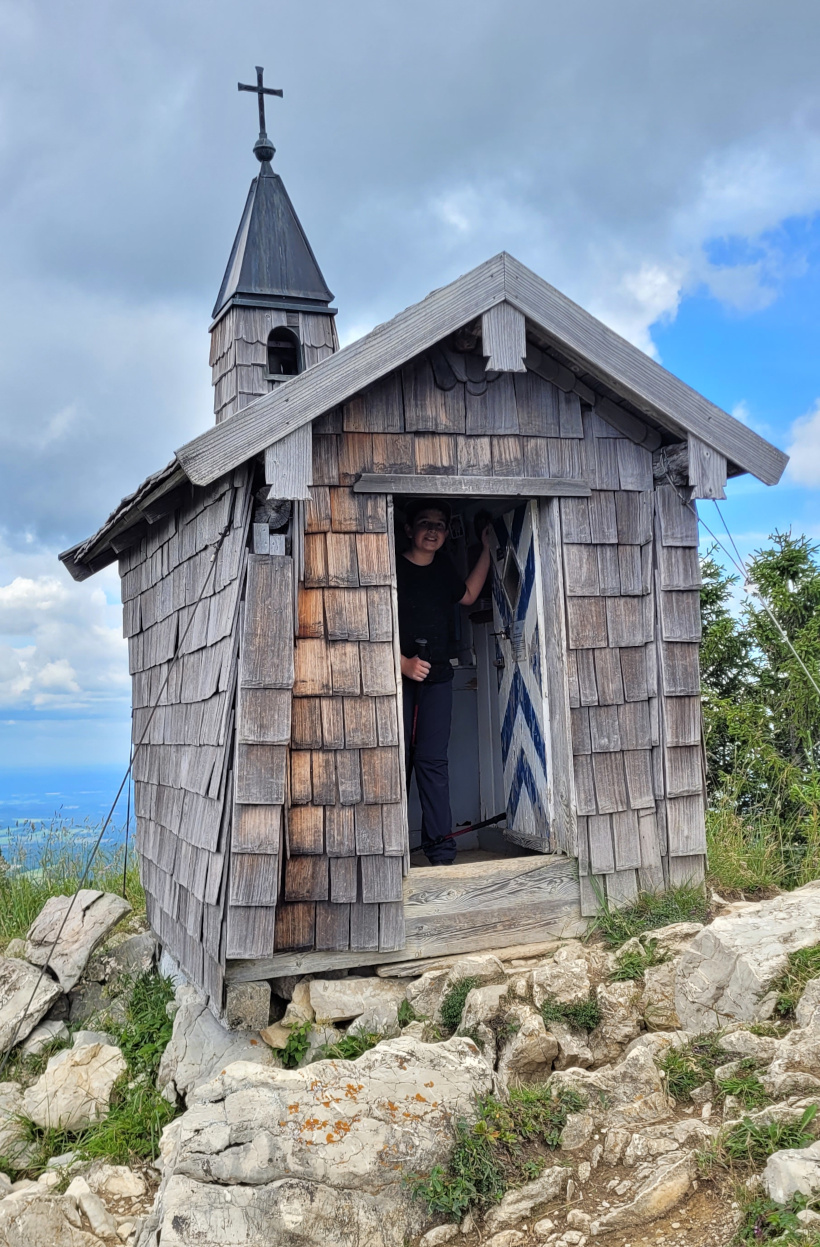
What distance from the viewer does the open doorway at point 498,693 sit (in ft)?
21.0

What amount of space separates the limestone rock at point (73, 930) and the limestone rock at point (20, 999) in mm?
130

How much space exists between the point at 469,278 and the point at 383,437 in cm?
95

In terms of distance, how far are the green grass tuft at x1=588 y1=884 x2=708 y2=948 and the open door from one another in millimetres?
509

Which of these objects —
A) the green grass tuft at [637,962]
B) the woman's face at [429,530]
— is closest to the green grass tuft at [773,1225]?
the green grass tuft at [637,962]

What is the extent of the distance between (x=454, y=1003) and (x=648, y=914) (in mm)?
1398

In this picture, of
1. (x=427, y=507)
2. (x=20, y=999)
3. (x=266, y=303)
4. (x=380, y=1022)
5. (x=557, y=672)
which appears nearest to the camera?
(x=380, y=1022)

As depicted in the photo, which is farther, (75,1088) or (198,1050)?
(75,1088)

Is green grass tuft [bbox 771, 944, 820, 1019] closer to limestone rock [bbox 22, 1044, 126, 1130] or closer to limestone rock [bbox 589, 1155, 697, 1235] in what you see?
limestone rock [bbox 589, 1155, 697, 1235]

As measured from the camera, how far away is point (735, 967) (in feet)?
14.5

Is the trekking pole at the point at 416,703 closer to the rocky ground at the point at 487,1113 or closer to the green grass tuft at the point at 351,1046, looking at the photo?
the rocky ground at the point at 487,1113

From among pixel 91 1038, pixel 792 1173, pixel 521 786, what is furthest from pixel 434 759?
pixel 792 1173

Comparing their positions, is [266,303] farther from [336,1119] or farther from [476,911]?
[336,1119]

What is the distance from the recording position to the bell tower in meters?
10.1

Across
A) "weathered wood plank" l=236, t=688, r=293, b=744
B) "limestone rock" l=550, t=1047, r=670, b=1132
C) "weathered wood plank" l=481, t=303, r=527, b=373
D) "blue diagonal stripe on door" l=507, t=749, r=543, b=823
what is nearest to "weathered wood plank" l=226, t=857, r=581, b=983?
"blue diagonal stripe on door" l=507, t=749, r=543, b=823
